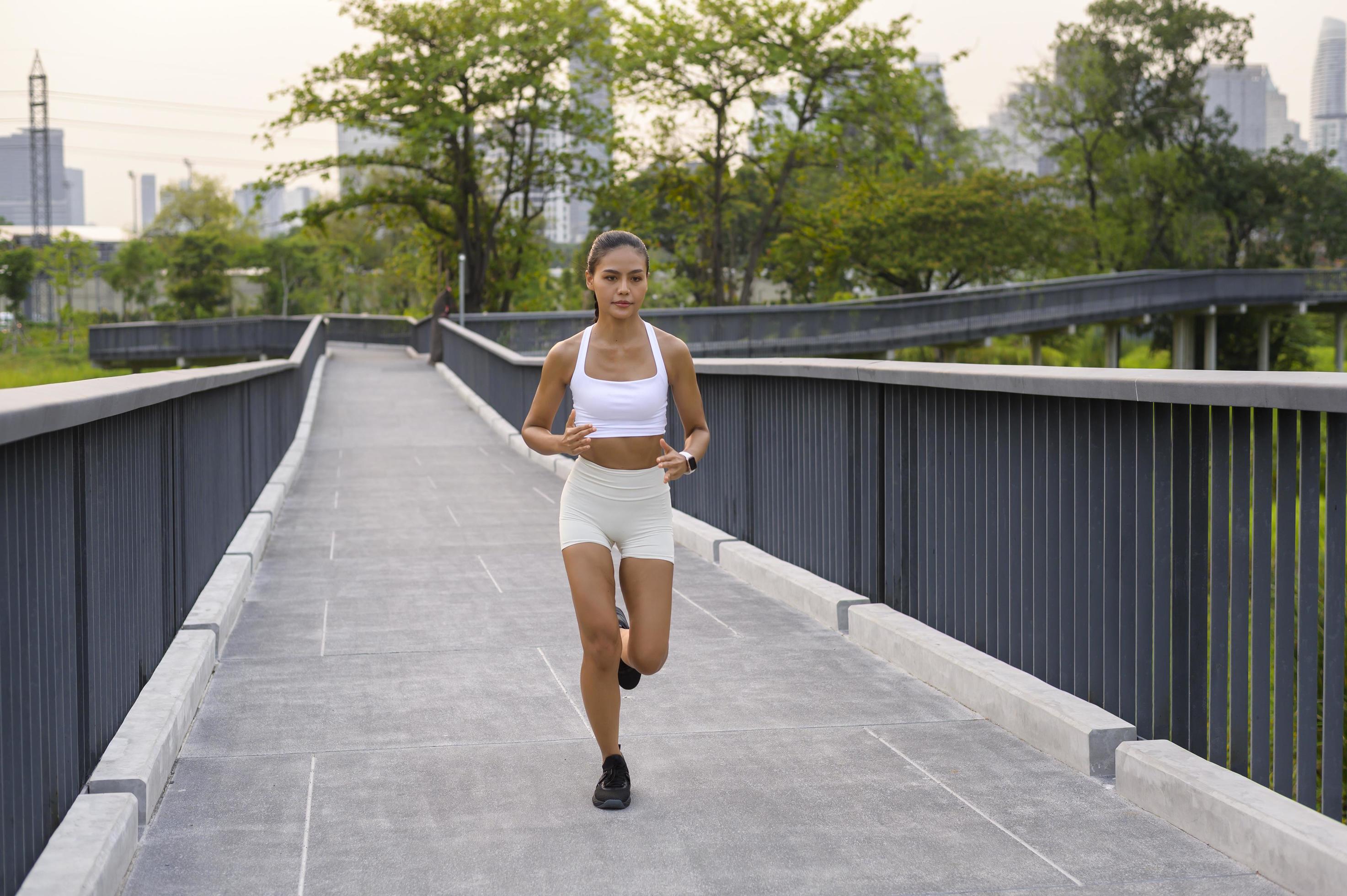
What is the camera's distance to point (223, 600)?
716 centimetres

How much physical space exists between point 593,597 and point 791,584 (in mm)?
3560

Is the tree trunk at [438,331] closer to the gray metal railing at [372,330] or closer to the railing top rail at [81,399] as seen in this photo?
the gray metal railing at [372,330]

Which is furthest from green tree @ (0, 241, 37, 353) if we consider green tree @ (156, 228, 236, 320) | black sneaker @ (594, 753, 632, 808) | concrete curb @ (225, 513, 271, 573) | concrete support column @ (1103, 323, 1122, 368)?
black sneaker @ (594, 753, 632, 808)

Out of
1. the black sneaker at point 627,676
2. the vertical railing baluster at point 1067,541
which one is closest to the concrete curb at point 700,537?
the vertical railing baluster at point 1067,541

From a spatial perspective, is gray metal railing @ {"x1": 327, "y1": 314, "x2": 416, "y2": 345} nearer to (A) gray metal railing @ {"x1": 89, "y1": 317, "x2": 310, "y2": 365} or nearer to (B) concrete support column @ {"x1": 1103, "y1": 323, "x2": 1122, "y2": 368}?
(A) gray metal railing @ {"x1": 89, "y1": 317, "x2": 310, "y2": 365}

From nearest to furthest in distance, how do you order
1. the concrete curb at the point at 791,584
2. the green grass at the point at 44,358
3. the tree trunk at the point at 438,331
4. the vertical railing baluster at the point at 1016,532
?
the vertical railing baluster at the point at 1016,532 → the concrete curb at the point at 791,584 → the tree trunk at the point at 438,331 → the green grass at the point at 44,358

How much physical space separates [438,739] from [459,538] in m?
5.62

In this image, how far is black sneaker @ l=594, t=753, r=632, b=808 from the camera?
4340mm

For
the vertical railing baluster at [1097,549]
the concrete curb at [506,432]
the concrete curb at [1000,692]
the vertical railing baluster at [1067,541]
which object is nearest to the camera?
the concrete curb at [1000,692]

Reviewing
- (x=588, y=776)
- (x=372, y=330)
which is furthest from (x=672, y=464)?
(x=372, y=330)

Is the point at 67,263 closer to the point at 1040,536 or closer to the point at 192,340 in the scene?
the point at 192,340

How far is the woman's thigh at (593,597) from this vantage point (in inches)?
170

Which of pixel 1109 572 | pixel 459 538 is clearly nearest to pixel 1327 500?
pixel 1109 572

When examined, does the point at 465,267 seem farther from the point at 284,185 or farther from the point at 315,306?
the point at 315,306
